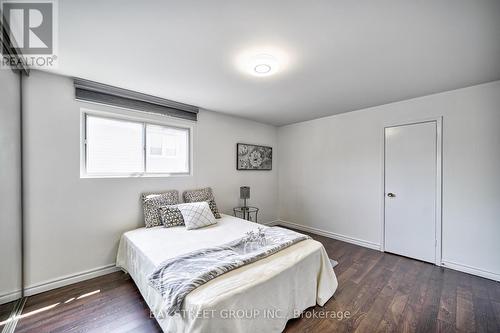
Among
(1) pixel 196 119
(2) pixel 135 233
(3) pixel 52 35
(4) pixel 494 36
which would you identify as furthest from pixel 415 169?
(3) pixel 52 35

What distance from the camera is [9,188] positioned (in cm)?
185

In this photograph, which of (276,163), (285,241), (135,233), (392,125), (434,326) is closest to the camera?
(434,326)

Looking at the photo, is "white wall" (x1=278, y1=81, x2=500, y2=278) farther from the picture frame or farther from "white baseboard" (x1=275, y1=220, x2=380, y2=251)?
the picture frame

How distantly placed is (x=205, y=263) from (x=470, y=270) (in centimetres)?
324

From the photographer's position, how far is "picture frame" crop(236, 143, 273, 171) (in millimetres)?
3992

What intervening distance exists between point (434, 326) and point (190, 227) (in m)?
2.52

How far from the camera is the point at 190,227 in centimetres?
258

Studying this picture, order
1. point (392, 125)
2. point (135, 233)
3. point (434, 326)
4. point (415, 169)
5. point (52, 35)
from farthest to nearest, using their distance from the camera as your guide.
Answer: point (392, 125) < point (415, 169) < point (135, 233) < point (434, 326) < point (52, 35)

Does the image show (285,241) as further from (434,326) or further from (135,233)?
(135,233)

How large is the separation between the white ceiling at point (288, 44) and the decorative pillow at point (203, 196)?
1.49 metres

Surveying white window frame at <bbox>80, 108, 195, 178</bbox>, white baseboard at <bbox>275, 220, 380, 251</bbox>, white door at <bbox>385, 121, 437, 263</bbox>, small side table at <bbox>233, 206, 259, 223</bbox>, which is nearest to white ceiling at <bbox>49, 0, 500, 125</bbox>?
white window frame at <bbox>80, 108, 195, 178</bbox>

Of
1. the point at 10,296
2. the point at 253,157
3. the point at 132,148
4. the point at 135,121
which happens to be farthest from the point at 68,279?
the point at 253,157

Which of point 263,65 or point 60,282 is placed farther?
point 60,282

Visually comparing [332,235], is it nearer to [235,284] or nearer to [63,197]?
[235,284]
